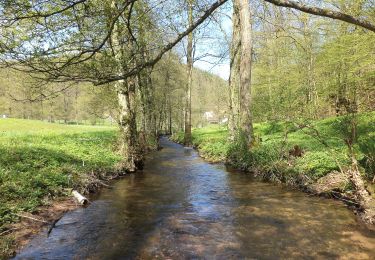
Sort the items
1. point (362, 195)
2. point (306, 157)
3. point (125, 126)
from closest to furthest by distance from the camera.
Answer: point (362, 195)
point (306, 157)
point (125, 126)

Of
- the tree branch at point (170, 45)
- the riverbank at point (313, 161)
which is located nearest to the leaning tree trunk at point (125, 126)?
the riverbank at point (313, 161)

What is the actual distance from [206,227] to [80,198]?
341 cm

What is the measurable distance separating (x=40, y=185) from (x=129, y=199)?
2.25 metres

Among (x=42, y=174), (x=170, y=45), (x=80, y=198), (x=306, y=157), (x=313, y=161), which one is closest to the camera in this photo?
(x=170, y=45)

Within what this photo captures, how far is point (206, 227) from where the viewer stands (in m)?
6.77

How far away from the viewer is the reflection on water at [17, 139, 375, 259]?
5516mm

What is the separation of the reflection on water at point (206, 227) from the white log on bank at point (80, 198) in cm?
25

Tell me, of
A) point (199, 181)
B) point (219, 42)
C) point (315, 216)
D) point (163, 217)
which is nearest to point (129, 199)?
point (163, 217)

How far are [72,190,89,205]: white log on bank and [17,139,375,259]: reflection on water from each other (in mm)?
247

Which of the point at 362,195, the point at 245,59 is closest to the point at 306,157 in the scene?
the point at 362,195

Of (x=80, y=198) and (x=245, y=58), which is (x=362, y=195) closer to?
(x=80, y=198)

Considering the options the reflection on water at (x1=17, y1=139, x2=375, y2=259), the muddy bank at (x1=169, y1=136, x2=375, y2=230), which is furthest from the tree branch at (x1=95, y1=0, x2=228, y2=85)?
the muddy bank at (x1=169, y1=136, x2=375, y2=230)

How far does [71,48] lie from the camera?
626 centimetres

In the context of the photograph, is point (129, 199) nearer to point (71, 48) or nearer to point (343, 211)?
point (71, 48)
